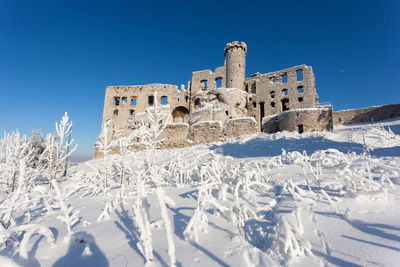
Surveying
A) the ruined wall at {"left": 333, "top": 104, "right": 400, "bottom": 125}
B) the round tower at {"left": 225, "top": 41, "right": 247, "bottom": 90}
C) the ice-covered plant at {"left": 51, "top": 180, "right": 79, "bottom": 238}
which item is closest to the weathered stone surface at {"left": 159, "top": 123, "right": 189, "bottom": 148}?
the ice-covered plant at {"left": 51, "top": 180, "right": 79, "bottom": 238}

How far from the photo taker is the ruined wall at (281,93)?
782 inches

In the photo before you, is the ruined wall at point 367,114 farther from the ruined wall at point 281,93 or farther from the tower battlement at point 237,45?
the tower battlement at point 237,45

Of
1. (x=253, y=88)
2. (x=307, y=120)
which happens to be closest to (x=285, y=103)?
(x=253, y=88)

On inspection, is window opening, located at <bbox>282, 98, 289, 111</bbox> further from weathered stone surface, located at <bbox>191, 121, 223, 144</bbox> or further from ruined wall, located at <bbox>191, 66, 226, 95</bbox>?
weathered stone surface, located at <bbox>191, 121, 223, 144</bbox>

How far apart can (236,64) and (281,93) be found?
6573 millimetres

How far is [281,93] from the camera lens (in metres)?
21.3

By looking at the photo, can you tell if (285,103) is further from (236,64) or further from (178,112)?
(178,112)

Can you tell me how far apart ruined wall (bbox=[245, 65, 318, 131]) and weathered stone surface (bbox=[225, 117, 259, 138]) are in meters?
11.2

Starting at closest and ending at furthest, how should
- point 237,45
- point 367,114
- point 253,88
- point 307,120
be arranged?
point 307,120
point 367,114
point 237,45
point 253,88

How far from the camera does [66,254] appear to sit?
1330 millimetres

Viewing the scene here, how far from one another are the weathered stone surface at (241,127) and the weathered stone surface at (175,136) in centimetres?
283

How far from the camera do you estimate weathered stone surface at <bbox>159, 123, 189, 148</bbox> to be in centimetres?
1172

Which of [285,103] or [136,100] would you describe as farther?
[136,100]

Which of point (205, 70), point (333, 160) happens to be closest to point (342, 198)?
point (333, 160)
